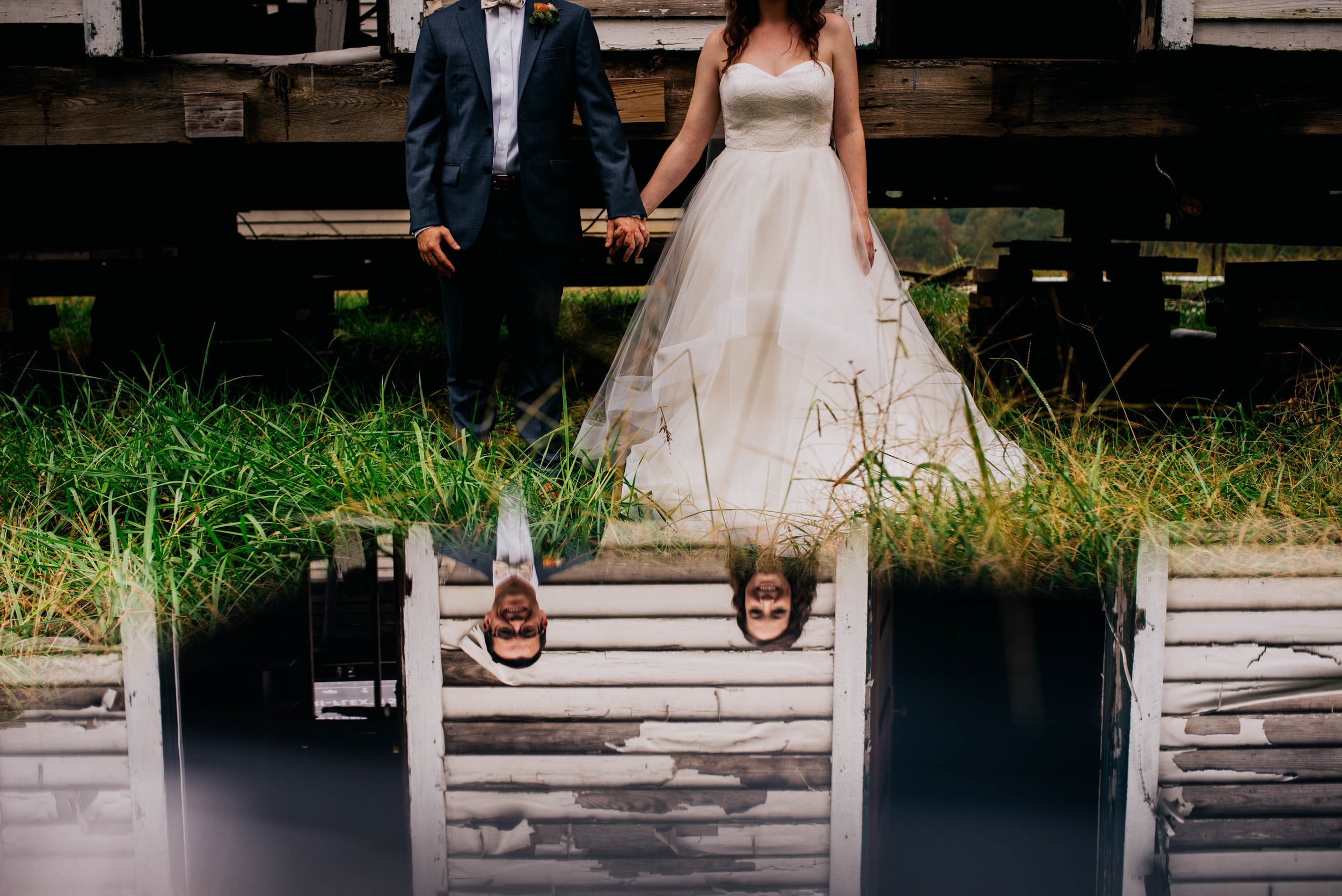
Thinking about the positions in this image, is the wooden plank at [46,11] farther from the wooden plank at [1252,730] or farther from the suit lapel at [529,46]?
the wooden plank at [1252,730]

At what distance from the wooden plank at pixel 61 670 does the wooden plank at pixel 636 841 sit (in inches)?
42.7

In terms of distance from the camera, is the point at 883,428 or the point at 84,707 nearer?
the point at 84,707

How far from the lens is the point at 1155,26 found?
438 centimetres

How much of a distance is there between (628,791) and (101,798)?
108 centimetres

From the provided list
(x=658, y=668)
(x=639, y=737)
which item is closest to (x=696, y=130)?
(x=658, y=668)

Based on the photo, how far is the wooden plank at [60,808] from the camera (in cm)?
215

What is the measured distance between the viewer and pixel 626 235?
369cm

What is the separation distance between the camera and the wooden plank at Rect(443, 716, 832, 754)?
7.81 ft

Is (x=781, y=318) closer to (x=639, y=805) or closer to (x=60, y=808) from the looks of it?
(x=639, y=805)

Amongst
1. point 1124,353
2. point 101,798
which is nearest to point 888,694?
point 101,798

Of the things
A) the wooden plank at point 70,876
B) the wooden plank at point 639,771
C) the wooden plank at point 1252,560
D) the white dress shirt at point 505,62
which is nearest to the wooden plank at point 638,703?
the wooden plank at point 639,771

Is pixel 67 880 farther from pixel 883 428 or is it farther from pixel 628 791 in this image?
pixel 883 428

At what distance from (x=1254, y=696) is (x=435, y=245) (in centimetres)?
277

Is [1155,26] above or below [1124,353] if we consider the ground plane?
above
